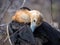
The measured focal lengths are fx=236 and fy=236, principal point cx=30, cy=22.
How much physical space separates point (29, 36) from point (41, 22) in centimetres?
19

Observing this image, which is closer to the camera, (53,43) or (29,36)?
(29,36)

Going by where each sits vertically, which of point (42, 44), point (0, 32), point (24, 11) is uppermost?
point (24, 11)

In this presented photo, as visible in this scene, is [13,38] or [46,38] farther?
[46,38]

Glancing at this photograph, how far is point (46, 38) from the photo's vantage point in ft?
7.02

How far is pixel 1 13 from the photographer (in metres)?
0.94

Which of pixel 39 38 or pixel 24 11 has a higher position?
pixel 24 11

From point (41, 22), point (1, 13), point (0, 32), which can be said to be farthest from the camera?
point (41, 22)

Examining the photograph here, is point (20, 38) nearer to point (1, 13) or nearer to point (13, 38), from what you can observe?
point (13, 38)

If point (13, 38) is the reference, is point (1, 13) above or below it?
above

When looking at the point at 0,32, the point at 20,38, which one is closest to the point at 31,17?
the point at 20,38

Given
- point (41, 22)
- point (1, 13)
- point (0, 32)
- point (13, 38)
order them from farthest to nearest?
point (41, 22), point (13, 38), point (0, 32), point (1, 13)

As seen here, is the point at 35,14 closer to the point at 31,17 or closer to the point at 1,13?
the point at 31,17

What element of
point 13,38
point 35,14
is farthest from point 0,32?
point 35,14

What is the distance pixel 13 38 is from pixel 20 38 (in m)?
0.07
